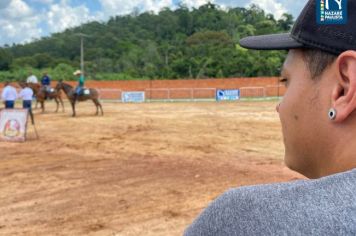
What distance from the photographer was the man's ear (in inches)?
36.1

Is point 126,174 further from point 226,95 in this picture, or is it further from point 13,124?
point 226,95

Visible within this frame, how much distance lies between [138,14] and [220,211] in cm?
10975

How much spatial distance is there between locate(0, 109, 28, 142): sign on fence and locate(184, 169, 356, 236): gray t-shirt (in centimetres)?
1419

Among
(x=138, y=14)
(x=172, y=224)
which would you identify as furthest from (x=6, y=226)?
(x=138, y=14)

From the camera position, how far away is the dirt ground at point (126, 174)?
6207 mm

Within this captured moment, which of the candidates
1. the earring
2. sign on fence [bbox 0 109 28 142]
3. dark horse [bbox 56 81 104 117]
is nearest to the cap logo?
the earring

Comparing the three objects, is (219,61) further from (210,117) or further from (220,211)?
(220,211)

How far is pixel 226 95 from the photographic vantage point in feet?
112

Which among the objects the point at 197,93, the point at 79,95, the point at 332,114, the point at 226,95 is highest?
the point at 332,114

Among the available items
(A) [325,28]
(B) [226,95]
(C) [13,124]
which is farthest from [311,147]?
(B) [226,95]

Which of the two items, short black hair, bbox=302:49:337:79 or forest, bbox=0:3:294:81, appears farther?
forest, bbox=0:3:294:81

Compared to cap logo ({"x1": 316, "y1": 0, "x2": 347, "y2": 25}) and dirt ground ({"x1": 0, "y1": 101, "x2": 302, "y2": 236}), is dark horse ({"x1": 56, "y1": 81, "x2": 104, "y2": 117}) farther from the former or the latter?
cap logo ({"x1": 316, "y1": 0, "x2": 347, "y2": 25})

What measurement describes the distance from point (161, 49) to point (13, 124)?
51.3 metres

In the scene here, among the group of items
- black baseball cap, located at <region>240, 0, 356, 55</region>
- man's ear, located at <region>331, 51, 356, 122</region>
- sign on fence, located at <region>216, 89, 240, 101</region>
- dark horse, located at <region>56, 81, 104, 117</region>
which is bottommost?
sign on fence, located at <region>216, 89, 240, 101</region>
